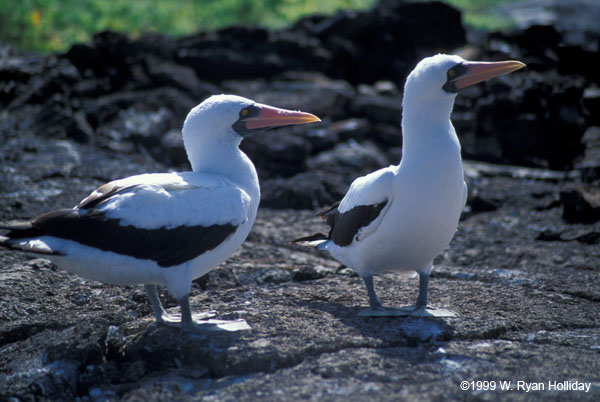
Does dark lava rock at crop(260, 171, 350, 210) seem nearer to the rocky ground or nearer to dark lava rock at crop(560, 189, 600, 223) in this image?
the rocky ground

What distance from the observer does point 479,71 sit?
184 inches

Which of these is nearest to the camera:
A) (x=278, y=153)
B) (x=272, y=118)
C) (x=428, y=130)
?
(x=428, y=130)

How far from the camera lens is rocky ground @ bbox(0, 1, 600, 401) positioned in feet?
12.6

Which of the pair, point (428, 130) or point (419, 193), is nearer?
point (419, 193)

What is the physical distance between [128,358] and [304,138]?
221 inches

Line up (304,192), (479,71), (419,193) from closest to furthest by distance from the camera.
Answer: (419,193) → (479,71) → (304,192)

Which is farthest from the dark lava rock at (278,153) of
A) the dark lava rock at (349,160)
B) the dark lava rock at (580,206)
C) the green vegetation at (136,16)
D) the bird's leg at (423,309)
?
the green vegetation at (136,16)

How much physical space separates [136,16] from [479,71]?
1381 centimetres

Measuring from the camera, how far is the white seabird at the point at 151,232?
400cm

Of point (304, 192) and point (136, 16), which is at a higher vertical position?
point (136, 16)

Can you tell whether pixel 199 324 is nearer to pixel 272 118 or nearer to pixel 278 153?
pixel 272 118

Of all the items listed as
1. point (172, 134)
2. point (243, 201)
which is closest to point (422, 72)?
point (243, 201)

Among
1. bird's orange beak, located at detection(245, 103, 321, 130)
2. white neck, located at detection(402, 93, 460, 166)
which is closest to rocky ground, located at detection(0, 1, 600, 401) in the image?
white neck, located at detection(402, 93, 460, 166)

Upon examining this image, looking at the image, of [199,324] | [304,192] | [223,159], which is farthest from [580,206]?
[199,324]
